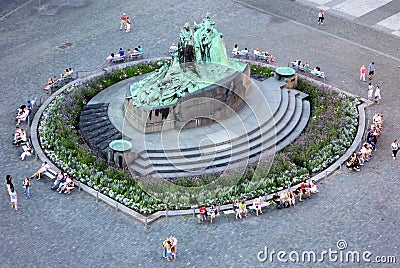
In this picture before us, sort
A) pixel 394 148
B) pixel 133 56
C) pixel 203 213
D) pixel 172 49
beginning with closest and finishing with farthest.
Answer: pixel 203 213, pixel 394 148, pixel 133 56, pixel 172 49

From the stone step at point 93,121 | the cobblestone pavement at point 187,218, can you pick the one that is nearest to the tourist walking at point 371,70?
the cobblestone pavement at point 187,218

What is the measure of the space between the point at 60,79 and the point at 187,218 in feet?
54.3

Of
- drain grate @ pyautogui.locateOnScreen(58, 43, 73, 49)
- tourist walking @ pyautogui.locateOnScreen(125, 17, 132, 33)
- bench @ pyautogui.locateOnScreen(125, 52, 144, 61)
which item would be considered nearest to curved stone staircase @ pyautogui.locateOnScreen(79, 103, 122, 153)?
bench @ pyautogui.locateOnScreen(125, 52, 144, 61)

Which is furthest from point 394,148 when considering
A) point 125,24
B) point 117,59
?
point 125,24

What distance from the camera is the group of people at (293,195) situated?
118 feet

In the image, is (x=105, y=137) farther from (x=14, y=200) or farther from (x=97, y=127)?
(x=14, y=200)

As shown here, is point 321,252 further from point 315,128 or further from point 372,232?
point 315,128

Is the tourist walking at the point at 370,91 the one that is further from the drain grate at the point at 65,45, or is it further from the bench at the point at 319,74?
the drain grate at the point at 65,45

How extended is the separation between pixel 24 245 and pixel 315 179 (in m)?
14.4

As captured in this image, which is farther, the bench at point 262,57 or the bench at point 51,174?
the bench at point 262,57

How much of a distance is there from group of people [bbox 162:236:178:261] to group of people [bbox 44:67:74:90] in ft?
58.2

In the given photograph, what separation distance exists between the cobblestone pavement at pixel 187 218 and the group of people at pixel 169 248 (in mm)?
381

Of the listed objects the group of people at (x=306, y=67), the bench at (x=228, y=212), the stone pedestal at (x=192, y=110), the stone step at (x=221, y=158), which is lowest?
the bench at (x=228, y=212)

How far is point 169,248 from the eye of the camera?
3212cm
